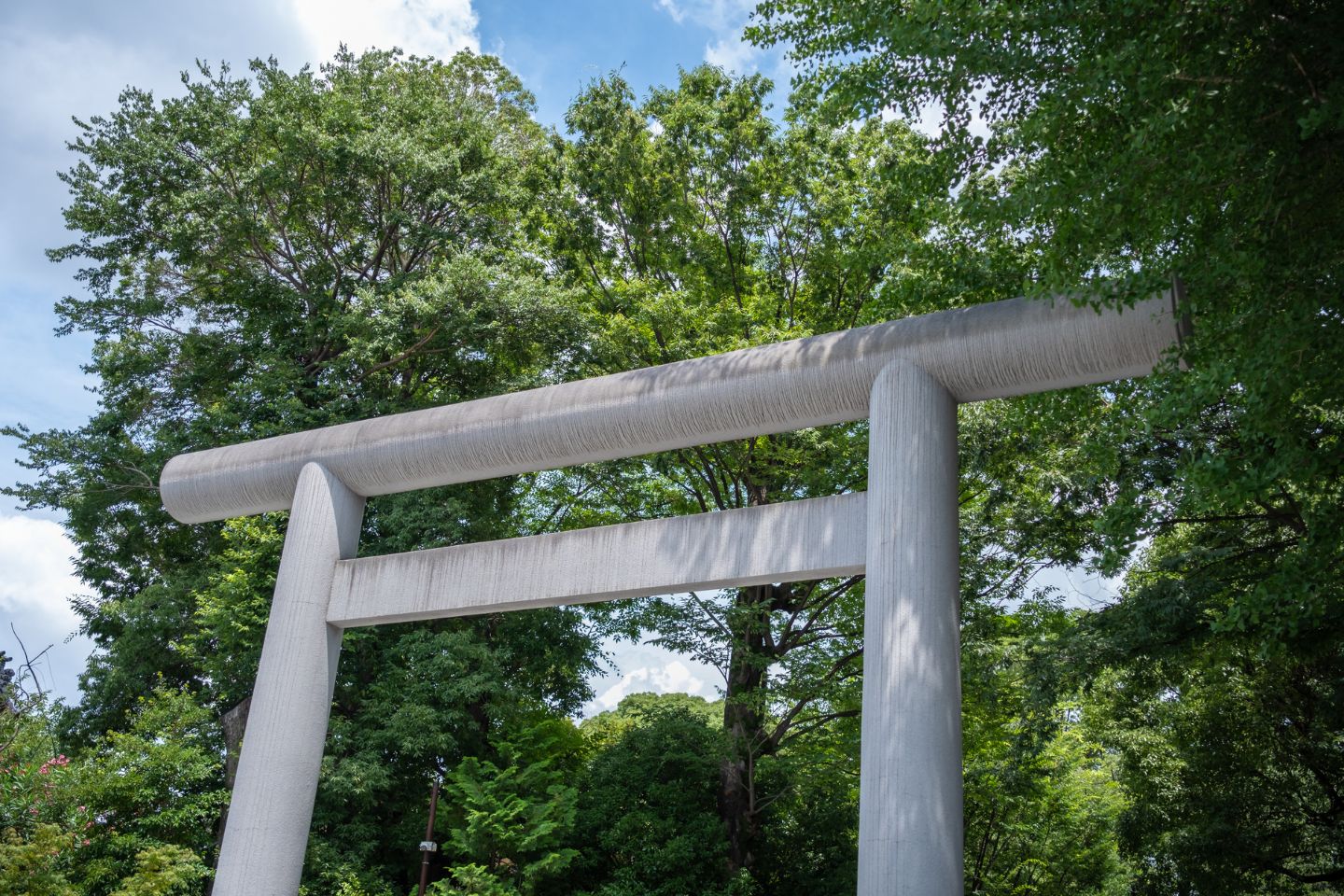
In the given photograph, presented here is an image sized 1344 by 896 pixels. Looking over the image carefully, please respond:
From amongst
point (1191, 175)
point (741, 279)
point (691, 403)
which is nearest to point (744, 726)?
point (741, 279)

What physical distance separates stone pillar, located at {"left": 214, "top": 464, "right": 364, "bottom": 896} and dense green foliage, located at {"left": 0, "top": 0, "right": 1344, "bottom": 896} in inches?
66.5

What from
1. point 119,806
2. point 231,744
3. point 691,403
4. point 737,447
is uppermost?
point 737,447

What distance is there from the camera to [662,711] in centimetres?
1448

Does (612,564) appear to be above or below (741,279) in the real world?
below

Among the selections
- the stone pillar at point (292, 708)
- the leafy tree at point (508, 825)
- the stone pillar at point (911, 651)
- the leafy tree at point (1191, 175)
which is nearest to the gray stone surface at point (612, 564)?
the stone pillar at point (292, 708)

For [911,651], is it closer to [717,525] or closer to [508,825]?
[717,525]

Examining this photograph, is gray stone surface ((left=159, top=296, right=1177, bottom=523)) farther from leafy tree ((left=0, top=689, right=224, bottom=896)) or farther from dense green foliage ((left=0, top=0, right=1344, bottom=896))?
leafy tree ((left=0, top=689, right=224, bottom=896))

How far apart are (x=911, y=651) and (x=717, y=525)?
1.49 metres

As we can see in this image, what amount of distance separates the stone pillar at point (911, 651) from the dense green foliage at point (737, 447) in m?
1.02

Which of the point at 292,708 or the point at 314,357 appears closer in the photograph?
the point at 292,708

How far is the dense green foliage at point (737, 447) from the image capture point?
18.9 feet

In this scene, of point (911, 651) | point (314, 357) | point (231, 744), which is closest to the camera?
point (911, 651)

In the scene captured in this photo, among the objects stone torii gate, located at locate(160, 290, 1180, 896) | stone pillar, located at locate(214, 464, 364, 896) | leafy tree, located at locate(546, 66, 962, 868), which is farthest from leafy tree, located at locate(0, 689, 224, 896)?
leafy tree, located at locate(546, 66, 962, 868)

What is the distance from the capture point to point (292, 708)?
7.66m
